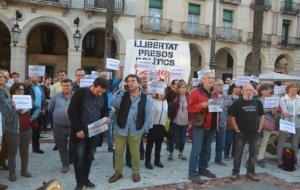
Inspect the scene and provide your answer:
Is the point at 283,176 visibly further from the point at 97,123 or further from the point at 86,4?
the point at 86,4

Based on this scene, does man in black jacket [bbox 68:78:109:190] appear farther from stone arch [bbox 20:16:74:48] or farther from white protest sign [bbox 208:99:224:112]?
stone arch [bbox 20:16:74:48]

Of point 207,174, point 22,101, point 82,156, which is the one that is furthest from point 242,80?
point 22,101

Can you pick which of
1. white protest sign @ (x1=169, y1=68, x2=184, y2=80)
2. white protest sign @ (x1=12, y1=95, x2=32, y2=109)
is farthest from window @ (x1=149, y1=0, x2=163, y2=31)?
white protest sign @ (x1=12, y1=95, x2=32, y2=109)

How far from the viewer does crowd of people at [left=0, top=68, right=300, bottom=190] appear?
6102 millimetres

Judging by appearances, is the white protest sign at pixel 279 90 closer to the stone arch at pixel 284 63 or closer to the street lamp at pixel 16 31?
the street lamp at pixel 16 31

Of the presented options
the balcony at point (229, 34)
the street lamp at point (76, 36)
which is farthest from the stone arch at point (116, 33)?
the balcony at point (229, 34)

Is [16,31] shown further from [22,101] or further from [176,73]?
[22,101]

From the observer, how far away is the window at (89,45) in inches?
1105

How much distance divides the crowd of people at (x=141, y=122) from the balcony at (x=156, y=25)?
64.3 ft

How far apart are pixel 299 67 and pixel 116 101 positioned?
31339mm

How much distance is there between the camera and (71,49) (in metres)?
24.3

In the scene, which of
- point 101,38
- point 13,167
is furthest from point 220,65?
point 13,167

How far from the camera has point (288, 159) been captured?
334 inches

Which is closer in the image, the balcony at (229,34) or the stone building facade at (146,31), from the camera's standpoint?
the stone building facade at (146,31)
